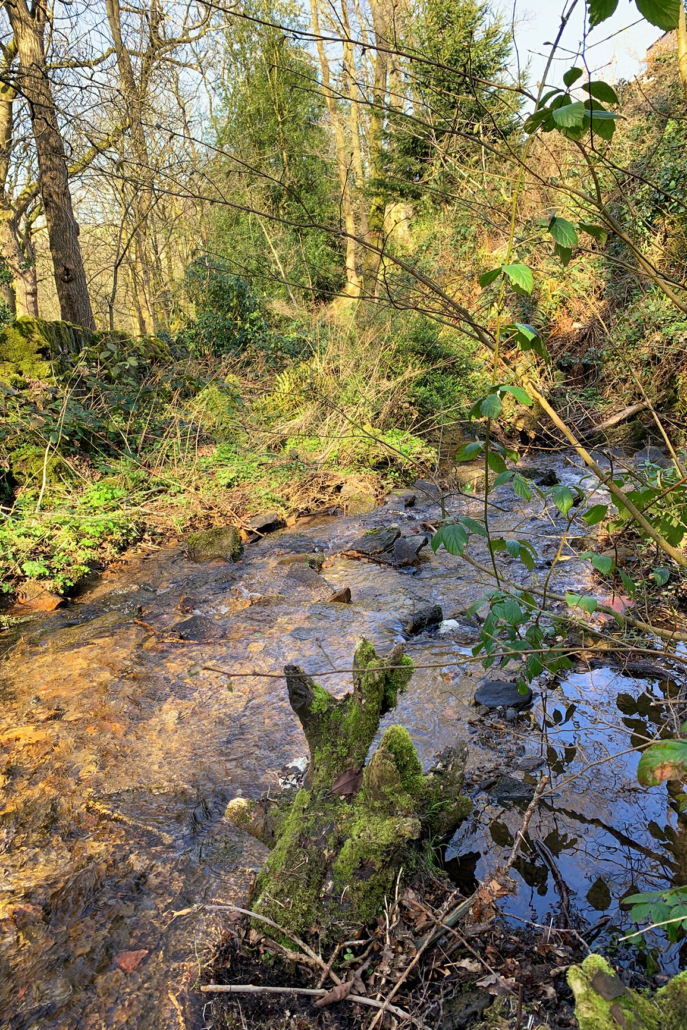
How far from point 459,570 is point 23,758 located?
428 centimetres

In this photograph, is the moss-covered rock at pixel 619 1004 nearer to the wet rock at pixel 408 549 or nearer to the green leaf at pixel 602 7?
the green leaf at pixel 602 7

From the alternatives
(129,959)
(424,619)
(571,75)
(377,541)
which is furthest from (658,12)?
(377,541)

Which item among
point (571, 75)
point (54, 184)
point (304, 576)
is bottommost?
point (304, 576)

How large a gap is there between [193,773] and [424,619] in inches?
95.3

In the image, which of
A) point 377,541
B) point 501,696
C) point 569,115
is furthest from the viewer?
point 377,541

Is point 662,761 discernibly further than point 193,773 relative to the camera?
No

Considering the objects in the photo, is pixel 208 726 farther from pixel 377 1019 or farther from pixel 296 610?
pixel 377 1019

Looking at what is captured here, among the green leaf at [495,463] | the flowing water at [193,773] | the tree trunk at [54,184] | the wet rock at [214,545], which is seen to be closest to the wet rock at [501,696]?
the flowing water at [193,773]

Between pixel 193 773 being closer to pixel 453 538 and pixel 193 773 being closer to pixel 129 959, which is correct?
pixel 129 959

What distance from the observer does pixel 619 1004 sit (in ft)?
4.77

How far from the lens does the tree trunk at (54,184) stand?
28.3 feet

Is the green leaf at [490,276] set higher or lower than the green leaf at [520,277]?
higher

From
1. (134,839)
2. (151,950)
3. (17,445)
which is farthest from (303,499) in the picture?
(151,950)

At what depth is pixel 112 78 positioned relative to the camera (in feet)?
36.4
